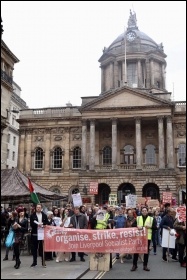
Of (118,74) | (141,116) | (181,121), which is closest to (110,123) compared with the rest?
(141,116)

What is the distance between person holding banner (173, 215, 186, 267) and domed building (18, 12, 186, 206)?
2406 cm

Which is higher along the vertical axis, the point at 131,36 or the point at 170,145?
the point at 131,36

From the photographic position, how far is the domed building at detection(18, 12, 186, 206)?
39.4m

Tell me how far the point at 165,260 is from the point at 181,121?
30.2 meters

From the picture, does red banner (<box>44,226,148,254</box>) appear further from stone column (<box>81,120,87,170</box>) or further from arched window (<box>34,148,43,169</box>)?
arched window (<box>34,148,43,169</box>)

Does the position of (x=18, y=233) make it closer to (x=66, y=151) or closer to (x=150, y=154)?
(x=150, y=154)

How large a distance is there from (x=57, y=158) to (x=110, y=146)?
669 centimetres

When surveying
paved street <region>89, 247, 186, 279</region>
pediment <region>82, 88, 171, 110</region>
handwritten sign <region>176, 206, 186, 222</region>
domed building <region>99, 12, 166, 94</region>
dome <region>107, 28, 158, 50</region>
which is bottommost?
paved street <region>89, 247, 186, 279</region>

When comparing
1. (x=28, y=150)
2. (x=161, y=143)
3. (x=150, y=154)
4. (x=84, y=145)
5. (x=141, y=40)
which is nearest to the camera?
(x=161, y=143)

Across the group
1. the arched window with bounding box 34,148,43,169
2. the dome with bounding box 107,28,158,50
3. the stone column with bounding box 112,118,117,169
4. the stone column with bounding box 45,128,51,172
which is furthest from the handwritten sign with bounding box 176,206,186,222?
the dome with bounding box 107,28,158,50

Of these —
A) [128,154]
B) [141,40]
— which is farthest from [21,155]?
[141,40]

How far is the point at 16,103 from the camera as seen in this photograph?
65188mm

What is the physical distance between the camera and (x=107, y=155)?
4378cm

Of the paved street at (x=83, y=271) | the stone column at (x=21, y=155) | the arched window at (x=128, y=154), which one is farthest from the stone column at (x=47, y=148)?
the paved street at (x=83, y=271)
